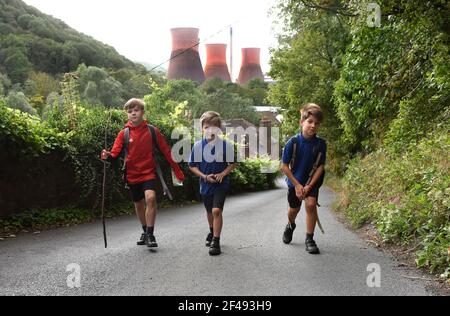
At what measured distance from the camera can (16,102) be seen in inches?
1503

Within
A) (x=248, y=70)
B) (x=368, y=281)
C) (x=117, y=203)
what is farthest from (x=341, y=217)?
(x=248, y=70)

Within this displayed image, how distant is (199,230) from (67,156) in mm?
3232

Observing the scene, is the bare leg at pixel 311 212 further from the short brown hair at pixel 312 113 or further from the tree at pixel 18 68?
the tree at pixel 18 68

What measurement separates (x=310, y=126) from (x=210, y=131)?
118 cm

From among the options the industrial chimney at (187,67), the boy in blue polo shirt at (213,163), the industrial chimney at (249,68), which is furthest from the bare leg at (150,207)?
the industrial chimney at (249,68)

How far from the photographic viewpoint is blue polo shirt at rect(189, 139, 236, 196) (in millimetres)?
6352

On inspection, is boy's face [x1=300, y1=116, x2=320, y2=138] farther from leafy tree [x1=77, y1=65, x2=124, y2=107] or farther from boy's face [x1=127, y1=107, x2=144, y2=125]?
leafy tree [x1=77, y1=65, x2=124, y2=107]

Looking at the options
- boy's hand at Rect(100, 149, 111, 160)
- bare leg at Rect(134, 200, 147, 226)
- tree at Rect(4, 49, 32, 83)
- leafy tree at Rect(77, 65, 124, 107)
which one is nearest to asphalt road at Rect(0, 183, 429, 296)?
bare leg at Rect(134, 200, 147, 226)

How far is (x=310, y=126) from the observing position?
6148 mm

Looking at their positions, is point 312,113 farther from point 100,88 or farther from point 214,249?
point 100,88

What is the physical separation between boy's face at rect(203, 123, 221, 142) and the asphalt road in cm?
138

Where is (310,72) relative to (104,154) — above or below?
above

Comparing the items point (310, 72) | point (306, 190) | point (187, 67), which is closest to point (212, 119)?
point (306, 190)

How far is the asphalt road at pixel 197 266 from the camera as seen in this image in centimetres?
450
